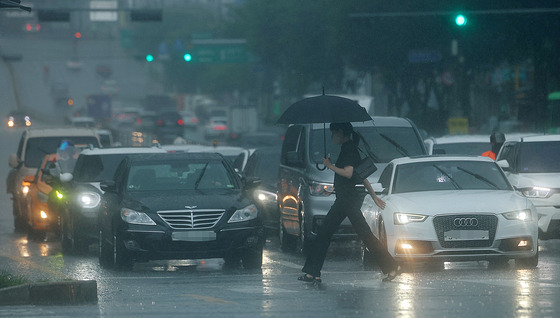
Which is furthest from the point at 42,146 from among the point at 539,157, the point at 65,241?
the point at 539,157

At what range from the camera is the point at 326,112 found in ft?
47.3

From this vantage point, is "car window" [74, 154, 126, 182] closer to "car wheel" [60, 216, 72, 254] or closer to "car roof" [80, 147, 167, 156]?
→ "car roof" [80, 147, 167, 156]

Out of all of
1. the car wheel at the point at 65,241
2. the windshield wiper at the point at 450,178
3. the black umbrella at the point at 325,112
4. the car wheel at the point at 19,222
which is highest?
the black umbrella at the point at 325,112

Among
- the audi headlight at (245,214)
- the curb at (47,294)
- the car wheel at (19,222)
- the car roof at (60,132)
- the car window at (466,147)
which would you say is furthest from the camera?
the car roof at (60,132)

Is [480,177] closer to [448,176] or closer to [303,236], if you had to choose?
[448,176]

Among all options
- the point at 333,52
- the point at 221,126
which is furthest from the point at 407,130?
the point at 221,126

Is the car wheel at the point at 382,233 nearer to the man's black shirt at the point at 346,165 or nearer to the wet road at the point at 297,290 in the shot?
the wet road at the point at 297,290

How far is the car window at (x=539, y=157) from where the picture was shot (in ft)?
63.3

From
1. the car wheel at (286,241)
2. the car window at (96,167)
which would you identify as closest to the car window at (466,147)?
the car wheel at (286,241)

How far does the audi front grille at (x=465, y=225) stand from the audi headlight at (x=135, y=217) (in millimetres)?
3392

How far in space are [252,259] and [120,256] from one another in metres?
1.58

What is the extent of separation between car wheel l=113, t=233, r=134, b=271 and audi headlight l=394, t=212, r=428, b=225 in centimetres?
325

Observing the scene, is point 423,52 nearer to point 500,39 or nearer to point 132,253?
point 500,39

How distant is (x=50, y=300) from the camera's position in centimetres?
1195
